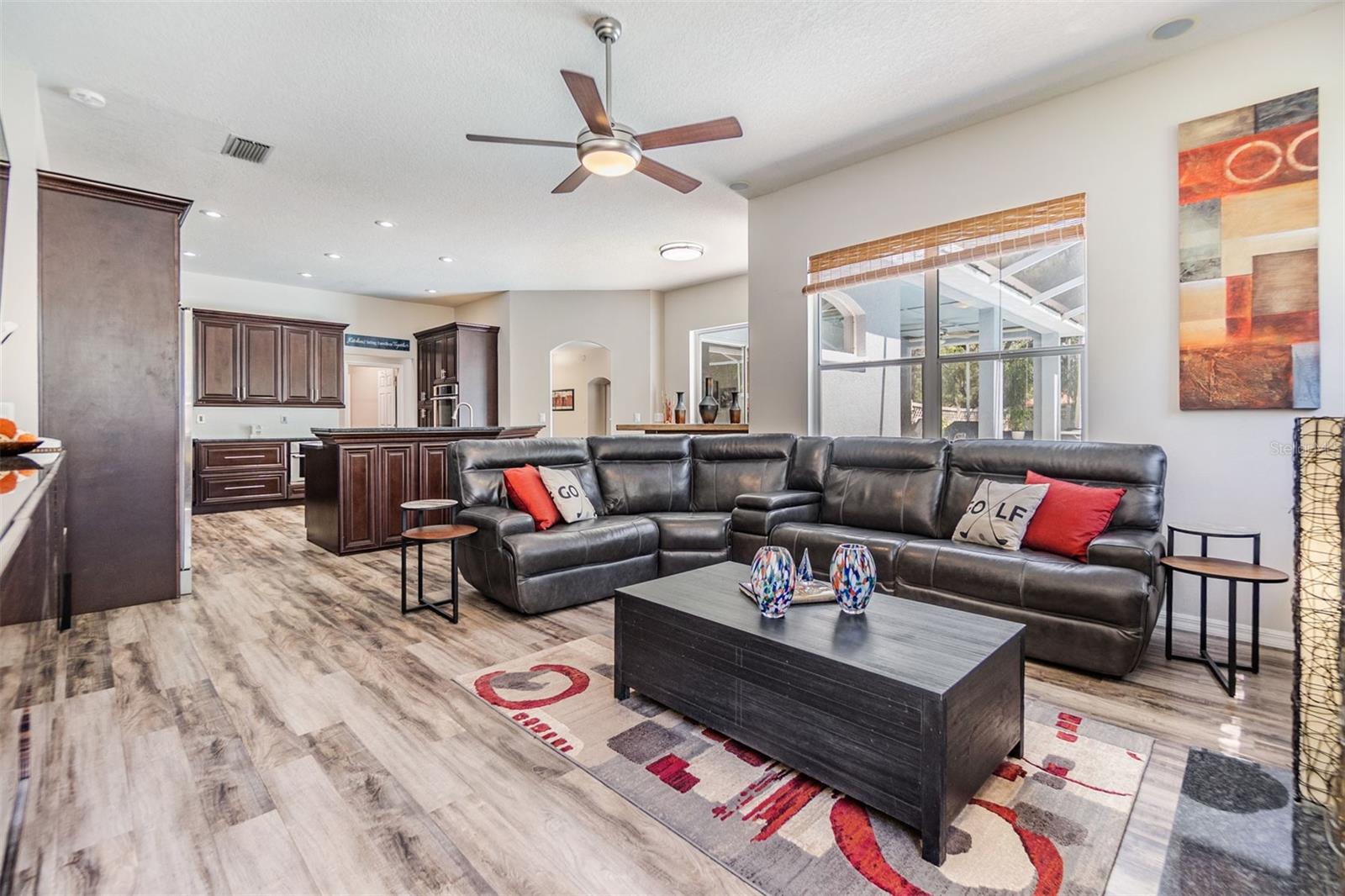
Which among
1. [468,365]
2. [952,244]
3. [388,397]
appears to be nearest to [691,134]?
[952,244]

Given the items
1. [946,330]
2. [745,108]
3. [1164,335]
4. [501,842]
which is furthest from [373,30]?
[1164,335]

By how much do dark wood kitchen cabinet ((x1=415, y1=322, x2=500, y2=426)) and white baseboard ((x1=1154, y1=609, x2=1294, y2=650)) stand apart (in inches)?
290

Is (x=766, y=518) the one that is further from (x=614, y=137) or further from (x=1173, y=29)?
(x=1173, y=29)

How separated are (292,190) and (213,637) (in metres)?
3.54

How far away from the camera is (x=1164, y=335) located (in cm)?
315

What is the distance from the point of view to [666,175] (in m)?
3.37

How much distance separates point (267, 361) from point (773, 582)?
772 centimetres

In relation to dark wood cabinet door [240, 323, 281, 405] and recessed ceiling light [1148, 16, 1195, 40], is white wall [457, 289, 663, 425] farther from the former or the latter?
recessed ceiling light [1148, 16, 1195, 40]

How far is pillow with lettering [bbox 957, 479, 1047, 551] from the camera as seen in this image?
293cm

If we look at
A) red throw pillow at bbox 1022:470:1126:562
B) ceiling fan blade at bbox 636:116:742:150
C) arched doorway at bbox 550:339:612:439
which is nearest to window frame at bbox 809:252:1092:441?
red throw pillow at bbox 1022:470:1126:562

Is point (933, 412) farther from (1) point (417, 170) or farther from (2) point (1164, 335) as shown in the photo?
(1) point (417, 170)

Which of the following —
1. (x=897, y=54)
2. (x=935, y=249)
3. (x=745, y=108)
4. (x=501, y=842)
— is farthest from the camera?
(x=935, y=249)

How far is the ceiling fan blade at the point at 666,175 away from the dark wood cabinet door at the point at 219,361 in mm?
6305

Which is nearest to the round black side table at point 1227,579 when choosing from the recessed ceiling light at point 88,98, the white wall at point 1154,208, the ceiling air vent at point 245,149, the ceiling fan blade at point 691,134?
the white wall at point 1154,208
